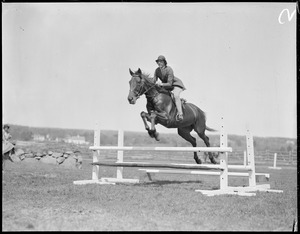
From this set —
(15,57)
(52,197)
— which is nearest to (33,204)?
(52,197)

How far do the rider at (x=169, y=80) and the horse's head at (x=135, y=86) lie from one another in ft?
1.37

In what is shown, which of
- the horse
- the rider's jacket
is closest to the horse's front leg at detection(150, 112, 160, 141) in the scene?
the horse

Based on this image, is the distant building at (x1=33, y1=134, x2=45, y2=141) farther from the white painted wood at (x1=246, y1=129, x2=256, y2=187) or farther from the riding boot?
the white painted wood at (x1=246, y1=129, x2=256, y2=187)

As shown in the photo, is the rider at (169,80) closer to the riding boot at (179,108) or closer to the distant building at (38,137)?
the riding boot at (179,108)

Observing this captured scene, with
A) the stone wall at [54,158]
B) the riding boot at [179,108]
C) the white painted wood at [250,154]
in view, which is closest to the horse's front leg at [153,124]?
the riding boot at [179,108]

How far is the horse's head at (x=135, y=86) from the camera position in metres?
6.86

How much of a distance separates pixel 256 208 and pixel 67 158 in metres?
12.1

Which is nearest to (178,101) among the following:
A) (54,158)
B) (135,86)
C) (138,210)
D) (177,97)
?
(177,97)

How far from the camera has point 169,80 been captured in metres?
7.26

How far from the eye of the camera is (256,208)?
17.5 ft

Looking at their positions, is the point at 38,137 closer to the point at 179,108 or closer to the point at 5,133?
the point at 5,133

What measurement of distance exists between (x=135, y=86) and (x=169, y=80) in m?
0.71

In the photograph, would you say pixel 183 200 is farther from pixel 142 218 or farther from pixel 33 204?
pixel 33 204

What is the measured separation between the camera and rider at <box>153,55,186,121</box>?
7219mm
